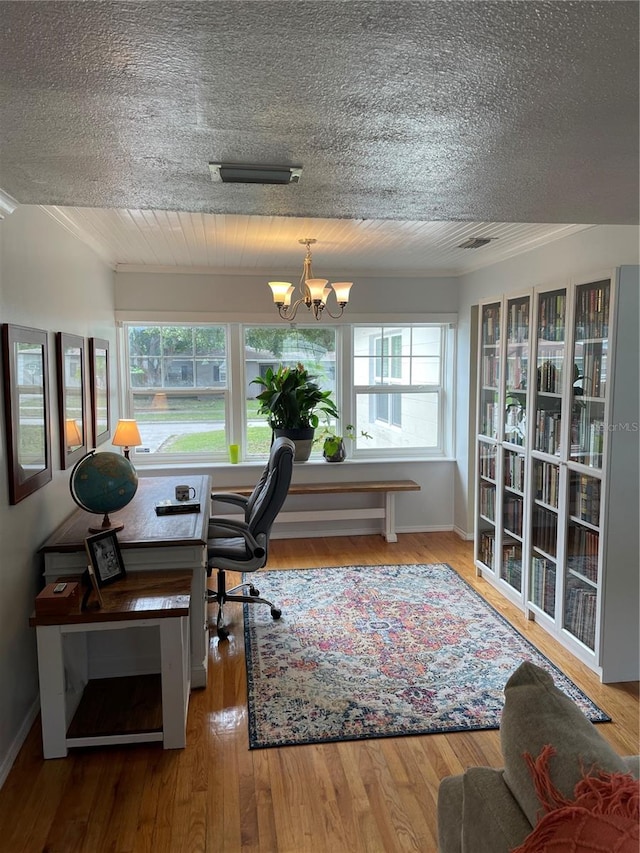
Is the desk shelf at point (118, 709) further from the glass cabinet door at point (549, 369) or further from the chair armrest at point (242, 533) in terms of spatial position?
the glass cabinet door at point (549, 369)

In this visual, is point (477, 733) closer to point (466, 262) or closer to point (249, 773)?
point (249, 773)

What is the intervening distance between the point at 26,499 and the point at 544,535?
2.89 metres

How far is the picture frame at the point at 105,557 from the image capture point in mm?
2527

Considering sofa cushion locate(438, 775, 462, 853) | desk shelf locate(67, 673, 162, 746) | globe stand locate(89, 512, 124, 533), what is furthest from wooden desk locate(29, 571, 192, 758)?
sofa cushion locate(438, 775, 462, 853)

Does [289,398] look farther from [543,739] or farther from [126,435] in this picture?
[543,739]

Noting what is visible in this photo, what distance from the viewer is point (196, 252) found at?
14.4ft

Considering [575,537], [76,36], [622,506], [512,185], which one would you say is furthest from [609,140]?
[575,537]

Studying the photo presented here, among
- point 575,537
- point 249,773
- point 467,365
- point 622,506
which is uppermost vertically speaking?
point 467,365

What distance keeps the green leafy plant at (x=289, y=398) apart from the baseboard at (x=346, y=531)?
1009 millimetres

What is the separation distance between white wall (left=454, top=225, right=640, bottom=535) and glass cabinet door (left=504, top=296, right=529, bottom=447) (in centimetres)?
17

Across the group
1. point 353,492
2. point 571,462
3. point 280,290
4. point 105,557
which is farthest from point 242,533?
point 571,462

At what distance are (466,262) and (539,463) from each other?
A: 2064mm

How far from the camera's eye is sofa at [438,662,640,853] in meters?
0.99

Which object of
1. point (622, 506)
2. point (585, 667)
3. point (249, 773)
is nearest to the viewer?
point (249, 773)
